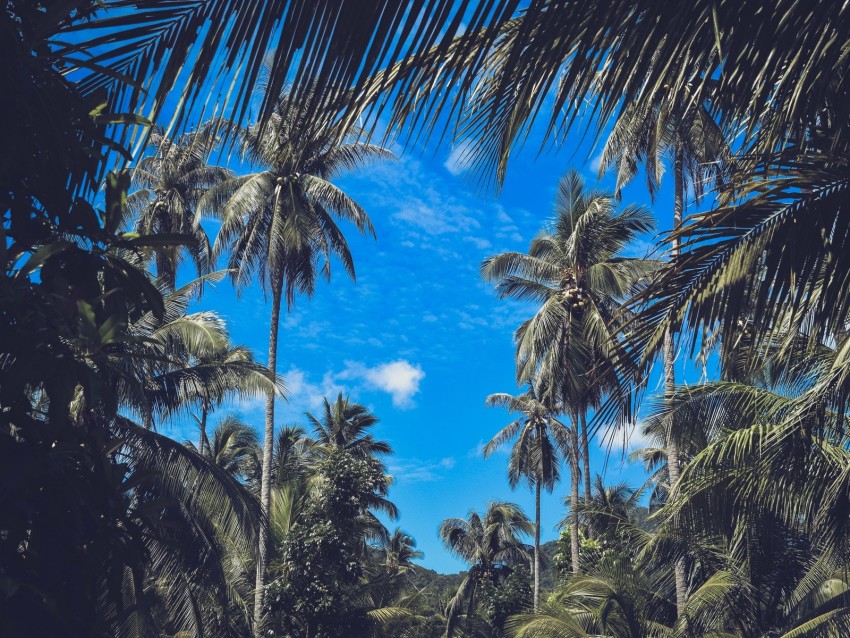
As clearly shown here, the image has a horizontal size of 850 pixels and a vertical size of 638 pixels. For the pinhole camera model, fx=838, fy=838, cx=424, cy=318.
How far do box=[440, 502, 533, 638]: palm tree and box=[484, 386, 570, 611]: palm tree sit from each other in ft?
12.2

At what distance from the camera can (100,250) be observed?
2842 millimetres

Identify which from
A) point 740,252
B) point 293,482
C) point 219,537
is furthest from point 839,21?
point 293,482

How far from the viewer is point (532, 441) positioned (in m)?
38.8

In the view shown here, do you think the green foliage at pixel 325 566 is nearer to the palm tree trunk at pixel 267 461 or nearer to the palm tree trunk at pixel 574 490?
the palm tree trunk at pixel 267 461

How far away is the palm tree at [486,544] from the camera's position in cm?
4344

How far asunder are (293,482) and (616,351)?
1986 centimetres

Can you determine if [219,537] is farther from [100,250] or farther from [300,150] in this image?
[300,150]

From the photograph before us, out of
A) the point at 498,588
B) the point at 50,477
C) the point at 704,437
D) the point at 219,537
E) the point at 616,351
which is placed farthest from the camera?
the point at 498,588

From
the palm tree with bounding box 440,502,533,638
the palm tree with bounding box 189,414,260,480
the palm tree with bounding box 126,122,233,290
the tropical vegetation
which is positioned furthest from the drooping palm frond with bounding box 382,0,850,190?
the palm tree with bounding box 440,502,533,638

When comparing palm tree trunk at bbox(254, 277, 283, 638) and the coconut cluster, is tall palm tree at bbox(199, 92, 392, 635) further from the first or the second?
the coconut cluster

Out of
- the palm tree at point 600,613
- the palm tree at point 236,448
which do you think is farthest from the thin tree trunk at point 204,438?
the palm tree at point 600,613

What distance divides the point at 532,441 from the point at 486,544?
8.21 meters

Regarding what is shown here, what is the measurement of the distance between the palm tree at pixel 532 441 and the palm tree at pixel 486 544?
3.72 m

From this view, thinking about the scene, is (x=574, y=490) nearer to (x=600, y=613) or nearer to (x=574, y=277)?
(x=574, y=277)
